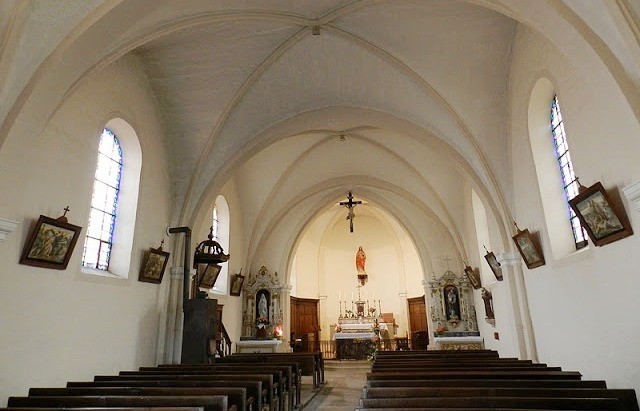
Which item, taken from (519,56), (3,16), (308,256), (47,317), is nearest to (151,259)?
(47,317)

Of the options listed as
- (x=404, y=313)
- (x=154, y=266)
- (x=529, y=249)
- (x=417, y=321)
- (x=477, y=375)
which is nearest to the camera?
(x=477, y=375)

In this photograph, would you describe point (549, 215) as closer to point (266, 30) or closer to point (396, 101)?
point (396, 101)

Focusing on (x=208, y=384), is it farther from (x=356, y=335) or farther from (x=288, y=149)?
(x=356, y=335)

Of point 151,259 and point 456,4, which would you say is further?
point 151,259

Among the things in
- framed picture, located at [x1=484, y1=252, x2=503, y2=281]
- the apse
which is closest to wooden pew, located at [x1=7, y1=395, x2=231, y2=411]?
framed picture, located at [x1=484, y1=252, x2=503, y2=281]

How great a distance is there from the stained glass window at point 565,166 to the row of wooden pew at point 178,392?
17.1ft

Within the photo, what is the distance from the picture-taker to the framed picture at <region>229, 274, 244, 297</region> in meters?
13.2

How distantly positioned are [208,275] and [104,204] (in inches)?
147

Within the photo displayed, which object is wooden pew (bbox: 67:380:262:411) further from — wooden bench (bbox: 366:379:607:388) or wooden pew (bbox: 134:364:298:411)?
wooden bench (bbox: 366:379:607:388)

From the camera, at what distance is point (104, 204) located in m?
7.70

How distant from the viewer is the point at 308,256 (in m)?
21.1

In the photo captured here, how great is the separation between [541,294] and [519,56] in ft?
13.9

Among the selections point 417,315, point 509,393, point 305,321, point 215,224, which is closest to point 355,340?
point 305,321

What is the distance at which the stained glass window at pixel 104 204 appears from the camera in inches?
291
